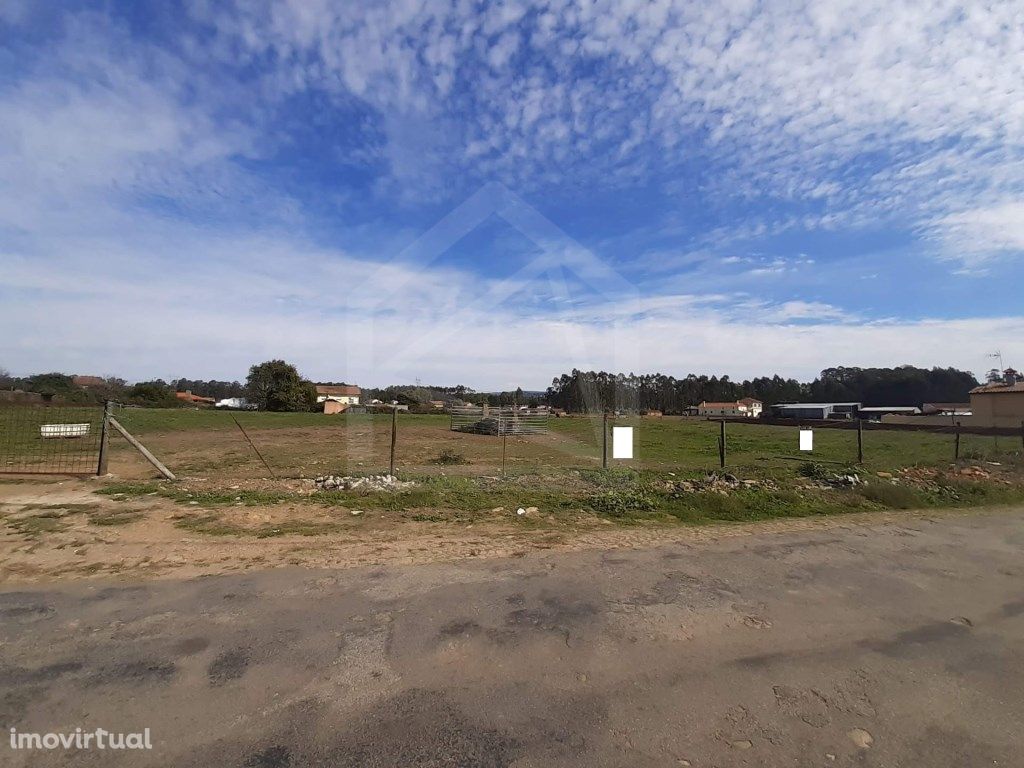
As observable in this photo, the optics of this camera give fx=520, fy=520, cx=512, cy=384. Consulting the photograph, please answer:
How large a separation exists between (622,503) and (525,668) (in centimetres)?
522

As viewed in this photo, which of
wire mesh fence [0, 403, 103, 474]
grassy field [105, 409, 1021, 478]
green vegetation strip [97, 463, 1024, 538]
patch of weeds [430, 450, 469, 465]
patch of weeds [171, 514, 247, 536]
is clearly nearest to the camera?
patch of weeds [171, 514, 247, 536]

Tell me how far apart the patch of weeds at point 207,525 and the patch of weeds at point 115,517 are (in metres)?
0.49

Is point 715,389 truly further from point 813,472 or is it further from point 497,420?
point 813,472

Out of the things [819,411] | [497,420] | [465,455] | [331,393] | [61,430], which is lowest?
[465,455]

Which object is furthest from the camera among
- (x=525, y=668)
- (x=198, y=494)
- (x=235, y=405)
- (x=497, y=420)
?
(x=235, y=405)

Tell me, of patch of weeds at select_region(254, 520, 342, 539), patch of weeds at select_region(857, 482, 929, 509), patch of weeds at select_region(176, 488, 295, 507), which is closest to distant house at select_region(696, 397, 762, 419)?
patch of weeds at select_region(857, 482, 929, 509)

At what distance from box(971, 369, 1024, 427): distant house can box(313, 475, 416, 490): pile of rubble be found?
123 ft

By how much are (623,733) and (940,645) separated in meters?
2.53

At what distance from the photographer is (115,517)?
648 centimetres

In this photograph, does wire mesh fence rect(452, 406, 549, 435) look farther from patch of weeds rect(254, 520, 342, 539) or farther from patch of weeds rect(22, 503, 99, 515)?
patch of weeds rect(22, 503, 99, 515)

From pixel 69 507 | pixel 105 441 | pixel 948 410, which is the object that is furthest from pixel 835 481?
pixel 948 410

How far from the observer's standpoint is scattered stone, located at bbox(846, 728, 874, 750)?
2.48 m

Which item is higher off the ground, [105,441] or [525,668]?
[105,441]

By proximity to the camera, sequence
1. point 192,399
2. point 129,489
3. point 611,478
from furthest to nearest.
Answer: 1. point 192,399
2. point 611,478
3. point 129,489
